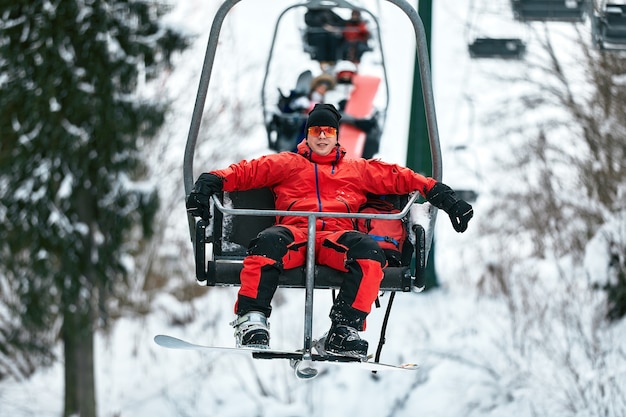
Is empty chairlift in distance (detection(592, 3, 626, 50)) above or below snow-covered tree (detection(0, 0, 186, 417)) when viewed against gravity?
above

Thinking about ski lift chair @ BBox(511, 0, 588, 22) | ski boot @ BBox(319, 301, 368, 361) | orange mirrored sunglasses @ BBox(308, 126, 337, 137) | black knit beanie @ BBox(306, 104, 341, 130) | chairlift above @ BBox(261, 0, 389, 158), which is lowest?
chairlift above @ BBox(261, 0, 389, 158)

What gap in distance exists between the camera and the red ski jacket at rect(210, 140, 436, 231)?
504 cm

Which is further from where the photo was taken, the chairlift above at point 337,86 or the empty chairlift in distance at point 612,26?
the chairlift above at point 337,86

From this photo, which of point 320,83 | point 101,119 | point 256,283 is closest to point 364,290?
point 256,283

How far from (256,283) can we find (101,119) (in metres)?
9.98

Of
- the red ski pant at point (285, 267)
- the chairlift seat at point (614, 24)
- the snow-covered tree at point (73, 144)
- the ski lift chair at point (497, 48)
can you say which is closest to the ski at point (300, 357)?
the red ski pant at point (285, 267)

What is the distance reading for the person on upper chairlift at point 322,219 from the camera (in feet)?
15.4

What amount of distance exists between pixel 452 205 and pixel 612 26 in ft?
10.4

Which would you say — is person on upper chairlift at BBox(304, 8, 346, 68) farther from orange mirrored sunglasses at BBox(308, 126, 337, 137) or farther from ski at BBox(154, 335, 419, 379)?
ski at BBox(154, 335, 419, 379)

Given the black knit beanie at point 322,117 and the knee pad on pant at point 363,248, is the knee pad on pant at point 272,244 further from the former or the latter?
the black knit beanie at point 322,117

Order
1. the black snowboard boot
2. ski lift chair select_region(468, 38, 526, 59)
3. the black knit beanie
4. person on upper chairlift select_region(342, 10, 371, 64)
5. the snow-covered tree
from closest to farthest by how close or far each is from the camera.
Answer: the black snowboard boot → the black knit beanie → person on upper chairlift select_region(342, 10, 371, 64) → ski lift chair select_region(468, 38, 526, 59) → the snow-covered tree

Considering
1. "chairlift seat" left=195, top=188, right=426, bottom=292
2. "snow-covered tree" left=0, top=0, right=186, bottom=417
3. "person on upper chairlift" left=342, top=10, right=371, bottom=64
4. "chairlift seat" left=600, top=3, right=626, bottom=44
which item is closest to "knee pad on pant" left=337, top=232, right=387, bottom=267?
"chairlift seat" left=195, top=188, right=426, bottom=292

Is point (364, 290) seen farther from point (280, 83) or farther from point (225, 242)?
point (280, 83)

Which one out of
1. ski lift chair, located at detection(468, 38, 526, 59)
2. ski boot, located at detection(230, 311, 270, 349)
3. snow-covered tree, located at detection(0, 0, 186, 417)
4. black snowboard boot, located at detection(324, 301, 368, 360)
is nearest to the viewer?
ski boot, located at detection(230, 311, 270, 349)
